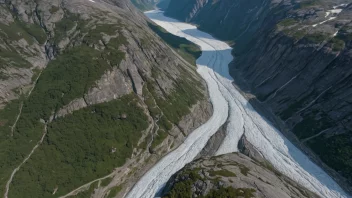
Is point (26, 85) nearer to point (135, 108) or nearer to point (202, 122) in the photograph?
point (135, 108)

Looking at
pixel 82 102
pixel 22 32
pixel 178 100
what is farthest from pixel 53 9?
pixel 178 100

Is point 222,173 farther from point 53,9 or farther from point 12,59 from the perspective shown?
point 53,9

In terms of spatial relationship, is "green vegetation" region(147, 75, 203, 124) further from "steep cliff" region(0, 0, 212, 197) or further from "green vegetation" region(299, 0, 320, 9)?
"green vegetation" region(299, 0, 320, 9)

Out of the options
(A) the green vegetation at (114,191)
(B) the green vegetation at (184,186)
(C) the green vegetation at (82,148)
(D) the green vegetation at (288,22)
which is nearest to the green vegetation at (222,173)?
(B) the green vegetation at (184,186)

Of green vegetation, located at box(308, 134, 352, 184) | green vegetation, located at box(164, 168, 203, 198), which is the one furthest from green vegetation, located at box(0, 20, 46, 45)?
green vegetation, located at box(308, 134, 352, 184)

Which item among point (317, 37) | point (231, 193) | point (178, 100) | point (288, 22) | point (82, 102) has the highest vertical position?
point (317, 37)

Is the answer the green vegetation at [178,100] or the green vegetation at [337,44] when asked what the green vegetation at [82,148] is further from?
the green vegetation at [337,44]
